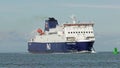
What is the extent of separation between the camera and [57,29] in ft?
459

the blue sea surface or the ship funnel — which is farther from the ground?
the ship funnel

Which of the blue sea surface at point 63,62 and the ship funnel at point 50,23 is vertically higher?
the ship funnel at point 50,23

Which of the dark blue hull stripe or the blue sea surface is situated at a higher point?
the dark blue hull stripe

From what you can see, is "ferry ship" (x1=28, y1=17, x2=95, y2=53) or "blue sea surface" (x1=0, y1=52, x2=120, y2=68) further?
"ferry ship" (x1=28, y1=17, x2=95, y2=53)

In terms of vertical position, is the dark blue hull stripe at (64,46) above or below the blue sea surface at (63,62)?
above

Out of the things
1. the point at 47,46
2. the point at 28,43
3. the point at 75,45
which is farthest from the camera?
the point at 28,43

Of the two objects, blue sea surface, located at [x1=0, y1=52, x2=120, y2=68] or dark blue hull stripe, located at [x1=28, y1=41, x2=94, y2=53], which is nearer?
blue sea surface, located at [x1=0, y1=52, x2=120, y2=68]

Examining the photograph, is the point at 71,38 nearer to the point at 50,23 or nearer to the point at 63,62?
the point at 50,23

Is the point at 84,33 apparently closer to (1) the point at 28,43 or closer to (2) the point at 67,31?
(2) the point at 67,31

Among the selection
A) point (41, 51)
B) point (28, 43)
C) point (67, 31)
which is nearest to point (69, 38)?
point (67, 31)

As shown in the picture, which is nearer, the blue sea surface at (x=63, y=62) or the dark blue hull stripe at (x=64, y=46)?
the blue sea surface at (x=63, y=62)

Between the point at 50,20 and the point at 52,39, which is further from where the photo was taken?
the point at 50,20

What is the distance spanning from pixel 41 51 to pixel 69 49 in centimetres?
1468

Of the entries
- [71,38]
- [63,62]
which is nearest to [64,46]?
[71,38]
